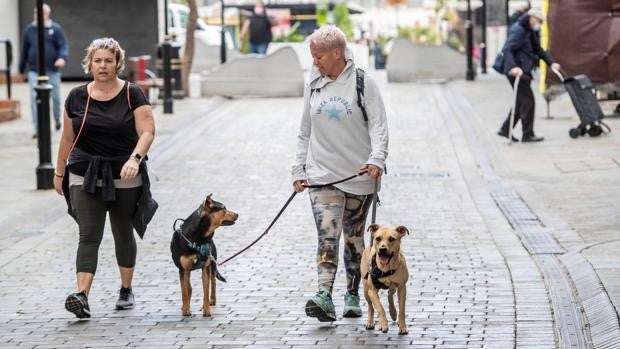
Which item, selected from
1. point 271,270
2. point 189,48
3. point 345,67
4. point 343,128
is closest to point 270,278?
point 271,270

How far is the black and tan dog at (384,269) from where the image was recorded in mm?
7676

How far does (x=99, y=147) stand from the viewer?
8656 millimetres

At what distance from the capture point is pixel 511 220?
41.6 ft

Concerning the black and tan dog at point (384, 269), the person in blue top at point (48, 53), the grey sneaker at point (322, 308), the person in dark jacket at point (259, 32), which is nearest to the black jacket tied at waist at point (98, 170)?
the grey sneaker at point (322, 308)

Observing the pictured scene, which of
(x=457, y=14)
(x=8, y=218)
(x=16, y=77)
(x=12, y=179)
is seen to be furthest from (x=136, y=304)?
(x=457, y=14)

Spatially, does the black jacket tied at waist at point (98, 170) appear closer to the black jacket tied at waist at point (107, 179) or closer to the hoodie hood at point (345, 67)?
the black jacket tied at waist at point (107, 179)

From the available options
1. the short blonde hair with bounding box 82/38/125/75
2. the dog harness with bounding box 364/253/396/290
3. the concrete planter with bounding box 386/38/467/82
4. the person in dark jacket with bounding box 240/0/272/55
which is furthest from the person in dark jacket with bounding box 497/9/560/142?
the person in dark jacket with bounding box 240/0/272/55

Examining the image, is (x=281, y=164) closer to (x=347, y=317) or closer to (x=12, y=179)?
(x=12, y=179)

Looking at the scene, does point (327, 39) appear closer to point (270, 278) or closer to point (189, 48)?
point (270, 278)

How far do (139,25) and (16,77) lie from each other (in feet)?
11.0

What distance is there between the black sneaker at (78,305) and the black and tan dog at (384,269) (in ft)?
5.52

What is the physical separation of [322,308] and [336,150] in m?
0.91

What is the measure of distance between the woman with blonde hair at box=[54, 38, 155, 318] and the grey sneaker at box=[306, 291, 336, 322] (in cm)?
131

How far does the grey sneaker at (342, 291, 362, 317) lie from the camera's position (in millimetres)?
8469
